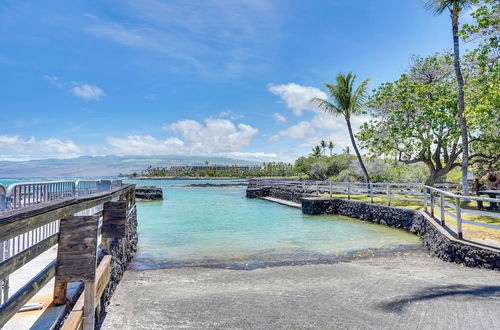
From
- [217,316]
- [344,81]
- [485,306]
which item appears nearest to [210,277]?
[217,316]

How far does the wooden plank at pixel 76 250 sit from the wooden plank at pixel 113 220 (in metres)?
2.17

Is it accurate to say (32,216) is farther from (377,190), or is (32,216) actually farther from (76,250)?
(377,190)

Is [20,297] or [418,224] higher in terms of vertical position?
[20,297]

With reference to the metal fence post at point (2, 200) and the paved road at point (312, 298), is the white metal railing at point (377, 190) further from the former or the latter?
the metal fence post at point (2, 200)

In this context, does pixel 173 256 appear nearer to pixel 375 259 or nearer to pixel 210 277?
pixel 210 277

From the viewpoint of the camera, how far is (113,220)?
16.3 ft

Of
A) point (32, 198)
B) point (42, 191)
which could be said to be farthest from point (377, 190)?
point (32, 198)

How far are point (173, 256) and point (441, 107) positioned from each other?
47.0 ft

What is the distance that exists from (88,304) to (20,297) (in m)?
1.09

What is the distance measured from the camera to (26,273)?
4.20 meters

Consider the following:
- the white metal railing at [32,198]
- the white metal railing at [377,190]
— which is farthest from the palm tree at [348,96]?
the white metal railing at [32,198]

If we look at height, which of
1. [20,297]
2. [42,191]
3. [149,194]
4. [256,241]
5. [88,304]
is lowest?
[256,241]

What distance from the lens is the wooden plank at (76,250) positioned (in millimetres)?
2646

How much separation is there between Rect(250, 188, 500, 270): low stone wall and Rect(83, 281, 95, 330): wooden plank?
6644 millimetres
